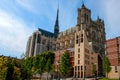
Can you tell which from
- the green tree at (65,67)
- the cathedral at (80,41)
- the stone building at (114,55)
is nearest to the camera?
the stone building at (114,55)

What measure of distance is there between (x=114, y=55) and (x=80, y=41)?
2272 cm

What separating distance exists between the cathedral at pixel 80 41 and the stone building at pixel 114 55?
47.5ft

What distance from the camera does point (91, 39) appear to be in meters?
140

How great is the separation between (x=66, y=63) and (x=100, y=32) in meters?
85.0

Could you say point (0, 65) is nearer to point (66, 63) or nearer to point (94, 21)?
point (66, 63)

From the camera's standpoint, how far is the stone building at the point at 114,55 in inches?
2955

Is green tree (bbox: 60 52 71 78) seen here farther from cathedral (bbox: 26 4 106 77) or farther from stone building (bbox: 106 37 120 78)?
stone building (bbox: 106 37 120 78)

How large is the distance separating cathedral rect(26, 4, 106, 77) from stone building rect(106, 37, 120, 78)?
14484mm

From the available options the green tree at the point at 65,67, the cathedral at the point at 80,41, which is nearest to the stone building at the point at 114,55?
the cathedral at the point at 80,41

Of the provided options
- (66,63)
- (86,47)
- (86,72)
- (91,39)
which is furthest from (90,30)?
(66,63)

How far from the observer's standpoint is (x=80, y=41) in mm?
94188

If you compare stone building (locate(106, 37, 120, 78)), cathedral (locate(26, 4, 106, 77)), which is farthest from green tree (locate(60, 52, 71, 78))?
stone building (locate(106, 37, 120, 78))

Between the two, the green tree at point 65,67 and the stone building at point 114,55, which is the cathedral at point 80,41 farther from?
the stone building at point 114,55

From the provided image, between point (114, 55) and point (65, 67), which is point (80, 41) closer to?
point (114, 55)
